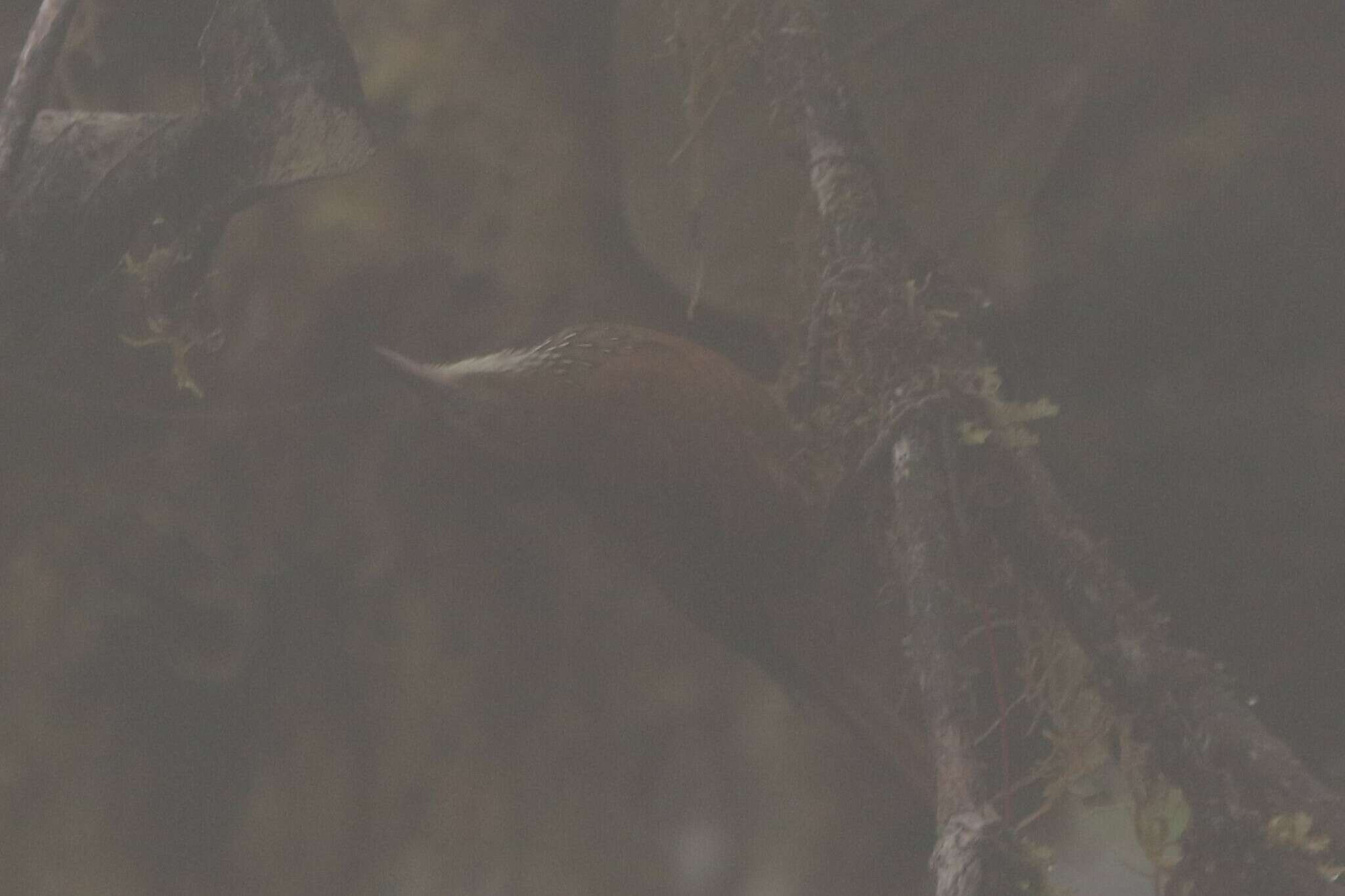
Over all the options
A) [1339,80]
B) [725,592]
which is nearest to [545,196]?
[725,592]

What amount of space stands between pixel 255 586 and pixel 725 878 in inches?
19.1

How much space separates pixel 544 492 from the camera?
1020 millimetres

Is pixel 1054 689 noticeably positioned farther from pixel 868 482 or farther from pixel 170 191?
pixel 170 191

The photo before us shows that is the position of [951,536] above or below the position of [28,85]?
below

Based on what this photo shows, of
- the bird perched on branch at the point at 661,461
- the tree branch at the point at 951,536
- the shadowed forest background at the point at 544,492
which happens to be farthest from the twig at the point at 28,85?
the tree branch at the point at 951,536

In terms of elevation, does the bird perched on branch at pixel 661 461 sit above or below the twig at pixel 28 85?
below

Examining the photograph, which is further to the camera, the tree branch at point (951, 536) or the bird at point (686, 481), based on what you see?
the bird at point (686, 481)

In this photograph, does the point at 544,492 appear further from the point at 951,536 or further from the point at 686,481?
the point at 951,536

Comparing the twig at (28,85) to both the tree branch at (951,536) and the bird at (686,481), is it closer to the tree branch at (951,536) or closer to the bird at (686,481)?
the bird at (686,481)

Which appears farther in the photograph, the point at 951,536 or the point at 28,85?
the point at 28,85

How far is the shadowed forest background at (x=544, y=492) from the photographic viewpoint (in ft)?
3.27

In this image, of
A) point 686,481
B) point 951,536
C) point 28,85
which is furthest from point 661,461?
point 28,85

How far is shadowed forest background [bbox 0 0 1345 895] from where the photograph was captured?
997 millimetres

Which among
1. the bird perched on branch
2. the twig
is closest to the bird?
the bird perched on branch
